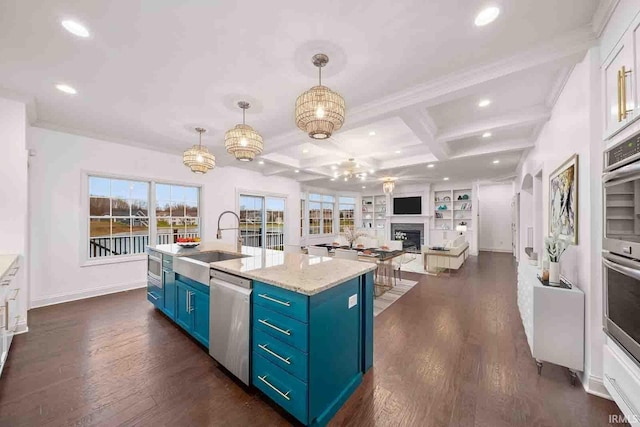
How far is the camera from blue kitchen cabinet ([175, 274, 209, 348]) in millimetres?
2311

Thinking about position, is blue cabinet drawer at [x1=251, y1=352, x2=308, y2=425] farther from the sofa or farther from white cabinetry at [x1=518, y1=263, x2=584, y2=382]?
the sofa

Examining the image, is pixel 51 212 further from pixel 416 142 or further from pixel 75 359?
pixel 416 142

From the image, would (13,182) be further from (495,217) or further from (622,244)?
(495,217)

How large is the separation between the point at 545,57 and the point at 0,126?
557cm

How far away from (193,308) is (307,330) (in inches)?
62.8

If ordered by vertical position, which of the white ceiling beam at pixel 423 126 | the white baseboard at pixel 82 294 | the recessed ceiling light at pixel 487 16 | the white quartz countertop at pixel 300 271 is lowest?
the white baseboard at pixel 82 294

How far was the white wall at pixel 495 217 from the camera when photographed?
9000 millimetres

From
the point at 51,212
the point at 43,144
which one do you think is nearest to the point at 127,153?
the point at 43,144

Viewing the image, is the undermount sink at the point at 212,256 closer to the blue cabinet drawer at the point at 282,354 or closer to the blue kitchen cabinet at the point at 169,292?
the blue kitchen cabinet at the point at 169,292

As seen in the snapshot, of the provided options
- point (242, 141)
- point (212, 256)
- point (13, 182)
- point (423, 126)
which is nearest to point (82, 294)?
point (13, 182)

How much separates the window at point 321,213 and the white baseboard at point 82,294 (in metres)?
6.09

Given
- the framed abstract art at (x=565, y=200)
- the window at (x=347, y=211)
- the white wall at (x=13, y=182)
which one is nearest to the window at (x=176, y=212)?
the white wall at (x=13, y=182)

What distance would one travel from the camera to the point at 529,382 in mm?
1958

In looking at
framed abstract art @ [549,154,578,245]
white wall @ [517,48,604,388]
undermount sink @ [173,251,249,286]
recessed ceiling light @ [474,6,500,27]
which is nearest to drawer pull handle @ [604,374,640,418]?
white wall @ [517,48,604,388]
